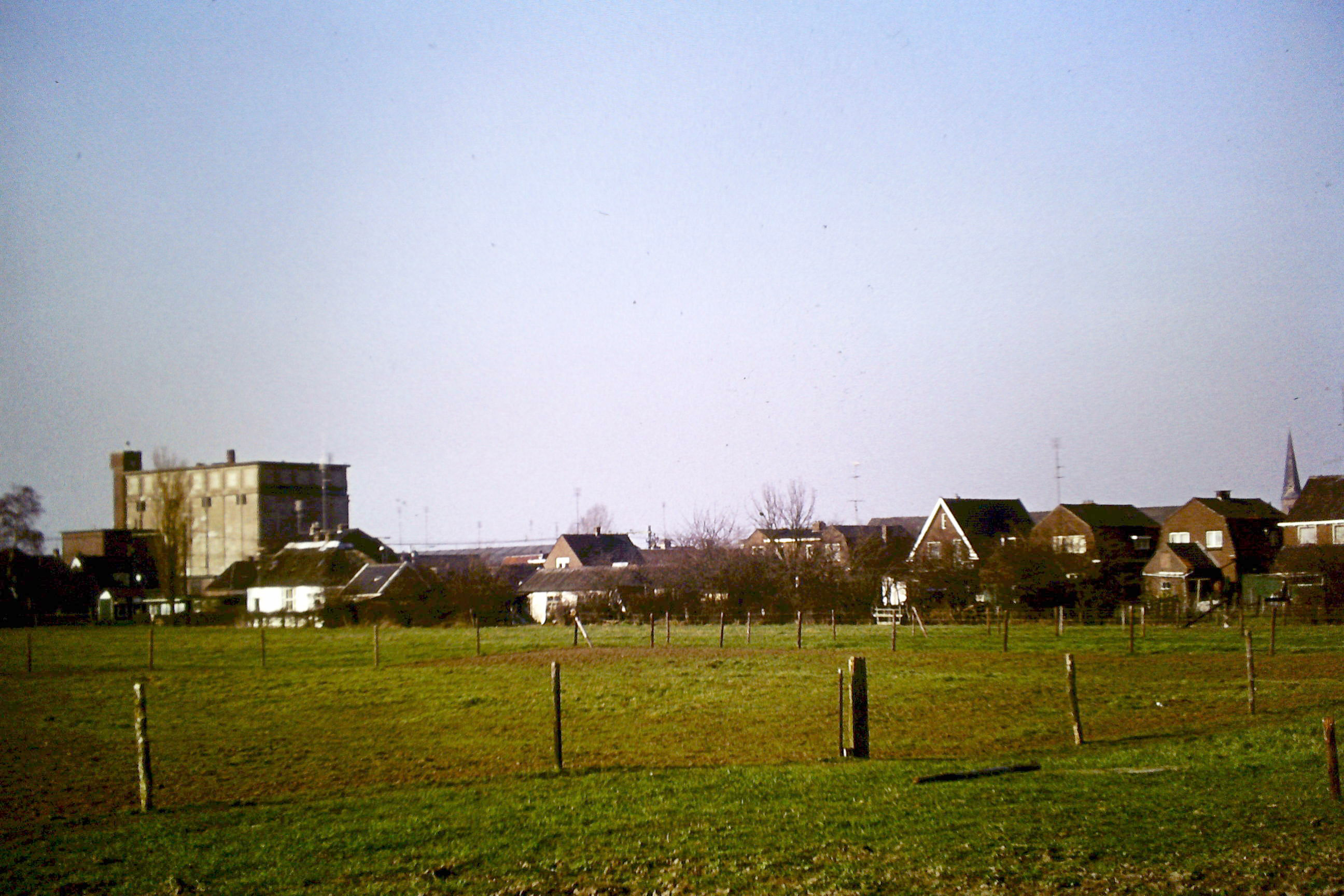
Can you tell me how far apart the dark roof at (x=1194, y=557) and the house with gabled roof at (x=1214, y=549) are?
1.3 inches

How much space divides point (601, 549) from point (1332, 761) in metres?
98.4

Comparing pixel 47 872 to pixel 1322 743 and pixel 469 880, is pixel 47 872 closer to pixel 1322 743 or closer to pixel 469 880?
pixel 469 880

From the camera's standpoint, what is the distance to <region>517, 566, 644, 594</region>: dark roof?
256 feet

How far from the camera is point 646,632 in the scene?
59250mm

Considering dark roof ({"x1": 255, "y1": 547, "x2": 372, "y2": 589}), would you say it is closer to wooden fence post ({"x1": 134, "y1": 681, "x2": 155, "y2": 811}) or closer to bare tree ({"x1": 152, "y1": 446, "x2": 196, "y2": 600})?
bare tree ({"x1": 152, "y1": 446, "x2": 196, "y2": 600})

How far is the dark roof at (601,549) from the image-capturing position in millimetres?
106125

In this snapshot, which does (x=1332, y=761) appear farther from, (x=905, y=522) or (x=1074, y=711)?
(x=905, y=522)

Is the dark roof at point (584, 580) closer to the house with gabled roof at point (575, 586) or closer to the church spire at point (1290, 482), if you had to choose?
the house with gabled roof at point (575, 586)

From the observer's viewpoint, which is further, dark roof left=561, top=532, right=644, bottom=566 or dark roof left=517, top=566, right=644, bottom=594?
dark roof left=561, top=532, right=644, bottom=566

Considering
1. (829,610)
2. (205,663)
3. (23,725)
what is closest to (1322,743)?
(23,725)

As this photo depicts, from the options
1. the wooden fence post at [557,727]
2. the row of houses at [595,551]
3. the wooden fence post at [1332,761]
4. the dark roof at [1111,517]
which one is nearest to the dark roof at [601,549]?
the row of houses at [595,551]

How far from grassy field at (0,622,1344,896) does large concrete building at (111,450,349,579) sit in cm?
7787

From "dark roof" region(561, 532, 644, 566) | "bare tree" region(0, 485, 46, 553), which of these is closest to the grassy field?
"bare tree" region(0, 485, 46, 553)

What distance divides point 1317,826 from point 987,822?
3.11 meters
